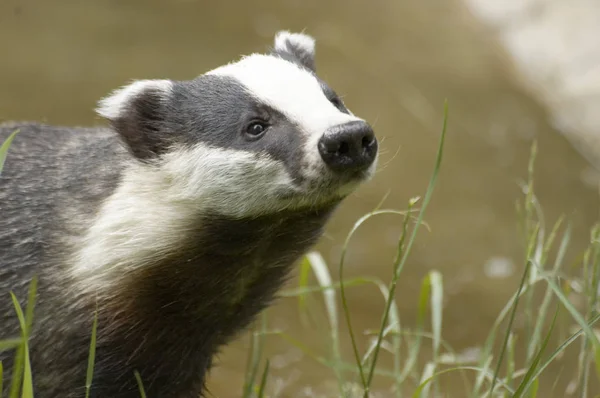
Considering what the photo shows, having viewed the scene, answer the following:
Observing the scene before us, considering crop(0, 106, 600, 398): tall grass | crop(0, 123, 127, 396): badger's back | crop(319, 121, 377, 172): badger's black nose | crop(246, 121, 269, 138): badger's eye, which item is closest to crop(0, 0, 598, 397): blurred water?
crop(0, 106, 600, 398): tall grass

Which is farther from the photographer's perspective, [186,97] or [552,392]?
[552,392]

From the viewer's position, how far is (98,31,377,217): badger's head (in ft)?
10.2

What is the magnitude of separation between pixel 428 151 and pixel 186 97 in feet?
11.8

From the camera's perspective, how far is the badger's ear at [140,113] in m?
3.55

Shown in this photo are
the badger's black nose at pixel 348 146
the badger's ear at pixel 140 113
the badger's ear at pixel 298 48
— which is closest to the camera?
the badger's black nose at pixel 348 146

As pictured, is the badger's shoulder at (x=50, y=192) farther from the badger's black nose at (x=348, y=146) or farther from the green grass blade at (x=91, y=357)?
the badger's black nose at (x=348, y=146)

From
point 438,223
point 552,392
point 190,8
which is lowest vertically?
point 552,392

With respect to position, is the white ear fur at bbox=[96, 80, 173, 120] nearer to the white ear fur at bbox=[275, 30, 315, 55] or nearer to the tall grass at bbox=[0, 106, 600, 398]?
the tall grass at bbox=[0, 106, 600, 398]

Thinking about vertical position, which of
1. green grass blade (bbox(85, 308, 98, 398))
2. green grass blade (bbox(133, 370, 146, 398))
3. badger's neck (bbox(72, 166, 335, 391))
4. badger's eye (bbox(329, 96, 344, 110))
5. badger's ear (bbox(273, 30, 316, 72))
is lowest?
green grass blade (bbox(133, 370, 146, 398))

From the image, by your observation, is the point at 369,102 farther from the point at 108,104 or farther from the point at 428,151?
the point at 108,104

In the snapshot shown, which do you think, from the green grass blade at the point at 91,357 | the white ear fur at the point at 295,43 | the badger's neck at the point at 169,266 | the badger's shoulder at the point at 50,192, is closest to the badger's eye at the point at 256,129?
the badger's neck at the point at 169,266

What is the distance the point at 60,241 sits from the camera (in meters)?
3.58

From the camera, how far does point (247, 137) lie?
3332 mm

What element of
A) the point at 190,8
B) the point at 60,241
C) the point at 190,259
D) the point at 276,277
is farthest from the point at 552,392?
the point at 190,8
